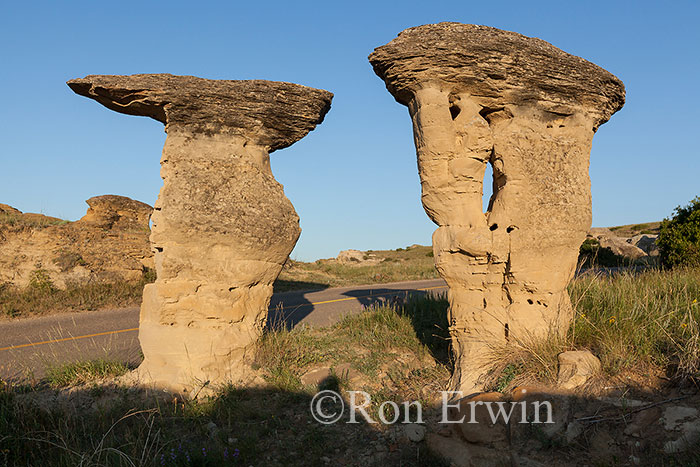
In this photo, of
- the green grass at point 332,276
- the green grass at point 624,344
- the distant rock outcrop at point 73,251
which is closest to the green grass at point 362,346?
the green grass at point 624,344

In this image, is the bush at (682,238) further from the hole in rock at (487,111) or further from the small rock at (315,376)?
the small rock at (315,376)

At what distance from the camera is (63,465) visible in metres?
3.79

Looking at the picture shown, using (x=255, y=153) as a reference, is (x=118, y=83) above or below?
above

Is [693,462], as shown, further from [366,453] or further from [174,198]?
[174,198]

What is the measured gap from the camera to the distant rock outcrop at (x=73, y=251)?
12.5m

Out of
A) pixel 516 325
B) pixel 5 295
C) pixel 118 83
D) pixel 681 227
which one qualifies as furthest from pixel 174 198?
pixel 681 227

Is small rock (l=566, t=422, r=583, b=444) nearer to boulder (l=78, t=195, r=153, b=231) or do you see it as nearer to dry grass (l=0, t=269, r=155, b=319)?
dry grass (l=0, t=269, r=155, b=319)

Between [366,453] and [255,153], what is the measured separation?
3789 millimetres

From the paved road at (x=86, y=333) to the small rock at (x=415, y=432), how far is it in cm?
352

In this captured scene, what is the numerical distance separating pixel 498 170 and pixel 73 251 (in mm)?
12911

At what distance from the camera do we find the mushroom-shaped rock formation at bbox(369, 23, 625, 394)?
16.9 ft

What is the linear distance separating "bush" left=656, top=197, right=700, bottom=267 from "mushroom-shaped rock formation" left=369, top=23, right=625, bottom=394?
6.58 metres

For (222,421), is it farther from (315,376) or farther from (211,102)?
(211,102)

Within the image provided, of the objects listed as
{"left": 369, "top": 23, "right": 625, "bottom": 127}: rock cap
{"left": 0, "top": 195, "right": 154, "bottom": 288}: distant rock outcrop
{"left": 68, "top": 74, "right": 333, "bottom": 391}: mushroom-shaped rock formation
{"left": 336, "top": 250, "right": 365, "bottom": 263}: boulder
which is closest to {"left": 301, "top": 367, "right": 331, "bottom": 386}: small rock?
{"left": 68, "top": 74, "right": 333, "bottom": 391}: mushroom-shaped rock formation
